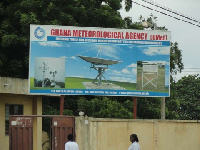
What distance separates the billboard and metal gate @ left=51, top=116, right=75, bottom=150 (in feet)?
11.4

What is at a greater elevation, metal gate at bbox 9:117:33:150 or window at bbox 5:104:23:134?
window at bbox 5:104:23:134

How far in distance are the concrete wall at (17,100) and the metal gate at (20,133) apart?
357 cm

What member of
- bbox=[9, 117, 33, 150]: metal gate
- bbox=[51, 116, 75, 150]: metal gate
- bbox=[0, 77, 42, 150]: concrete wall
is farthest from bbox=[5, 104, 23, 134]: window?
bbox=[51, 116, 75, 150]: metal gate

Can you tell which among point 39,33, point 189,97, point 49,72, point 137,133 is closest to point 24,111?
point 49,72

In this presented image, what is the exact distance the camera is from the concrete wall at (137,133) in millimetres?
19000

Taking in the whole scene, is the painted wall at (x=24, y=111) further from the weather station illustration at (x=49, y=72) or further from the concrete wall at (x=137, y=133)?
the concrete wall at (x=137, y=133)

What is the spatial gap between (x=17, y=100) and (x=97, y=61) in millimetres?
3999

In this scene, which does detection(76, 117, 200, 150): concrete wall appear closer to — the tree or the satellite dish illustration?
the satellite dish illustration

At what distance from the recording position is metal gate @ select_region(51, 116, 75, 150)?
19.3 metres

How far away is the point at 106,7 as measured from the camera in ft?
101

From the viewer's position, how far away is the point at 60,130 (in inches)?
762

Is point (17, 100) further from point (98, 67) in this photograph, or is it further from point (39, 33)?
point (98, 67)

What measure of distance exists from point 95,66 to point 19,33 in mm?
8782

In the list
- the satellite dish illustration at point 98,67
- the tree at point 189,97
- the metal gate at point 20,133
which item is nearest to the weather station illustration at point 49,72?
the satellite dish illustration at point 98,67
